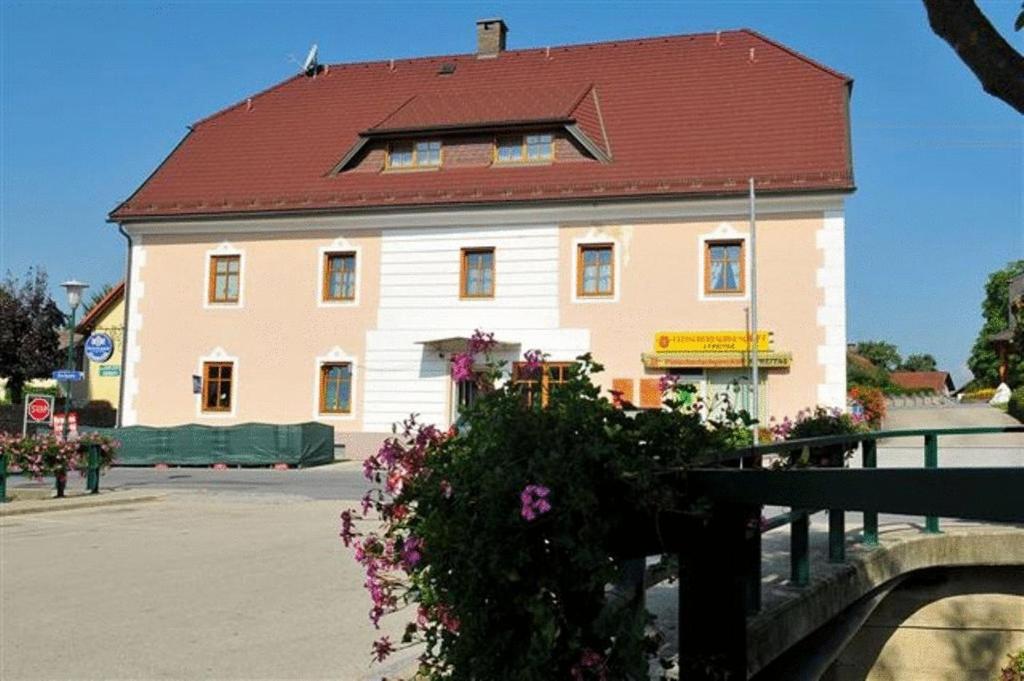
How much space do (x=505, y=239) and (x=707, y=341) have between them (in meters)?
6.47

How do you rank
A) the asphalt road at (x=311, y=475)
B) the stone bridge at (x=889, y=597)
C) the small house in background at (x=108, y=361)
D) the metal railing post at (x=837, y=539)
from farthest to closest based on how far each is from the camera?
the small house in background at (x=108, y=361) < the asphalt road at (x=311, y=475) < the metal railing post at (x=837, y=539) < the stone bridge at (x=889, y=597)

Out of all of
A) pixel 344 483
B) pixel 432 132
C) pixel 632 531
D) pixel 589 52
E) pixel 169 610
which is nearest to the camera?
pixel 632 531

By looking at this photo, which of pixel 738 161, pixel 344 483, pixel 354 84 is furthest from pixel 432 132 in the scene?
pixel 344 483

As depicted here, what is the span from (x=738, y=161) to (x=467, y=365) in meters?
24.9

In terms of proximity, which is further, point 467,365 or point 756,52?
point 756,52

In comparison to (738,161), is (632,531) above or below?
below

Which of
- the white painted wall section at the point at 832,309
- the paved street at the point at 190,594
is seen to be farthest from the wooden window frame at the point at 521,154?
the paved street at the point at 190,594

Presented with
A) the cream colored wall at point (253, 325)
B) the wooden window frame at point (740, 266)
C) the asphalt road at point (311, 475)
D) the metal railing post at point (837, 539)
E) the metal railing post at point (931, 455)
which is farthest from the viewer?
the cream colored wall at point (253, 325)

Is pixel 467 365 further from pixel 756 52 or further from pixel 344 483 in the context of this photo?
pixel 756 52

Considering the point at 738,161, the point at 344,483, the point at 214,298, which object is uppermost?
the point at 738,161

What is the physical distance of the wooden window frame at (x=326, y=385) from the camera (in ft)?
93.3

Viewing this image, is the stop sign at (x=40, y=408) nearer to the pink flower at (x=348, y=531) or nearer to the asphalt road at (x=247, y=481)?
the asphalt road at (x=247, y=481)

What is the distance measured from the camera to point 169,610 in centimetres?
727

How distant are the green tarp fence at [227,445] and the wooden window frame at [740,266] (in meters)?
11.4
